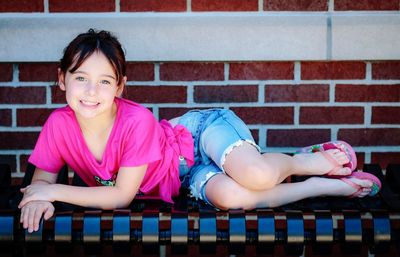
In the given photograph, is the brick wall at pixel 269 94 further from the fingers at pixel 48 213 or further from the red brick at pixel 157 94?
the fingers at pixel 48 213

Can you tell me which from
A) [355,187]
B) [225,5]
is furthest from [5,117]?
[355,187]

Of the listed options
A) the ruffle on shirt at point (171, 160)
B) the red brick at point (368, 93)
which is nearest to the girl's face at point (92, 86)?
the ruffle on shirt at point (171, 160)

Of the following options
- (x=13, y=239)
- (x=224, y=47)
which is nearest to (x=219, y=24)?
(x=224, y=47)

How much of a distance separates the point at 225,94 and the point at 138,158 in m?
0.85

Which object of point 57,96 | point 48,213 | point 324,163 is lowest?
point 48,213

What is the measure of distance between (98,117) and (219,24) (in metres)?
0.85

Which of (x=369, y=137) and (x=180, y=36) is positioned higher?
(x=180, y=36)

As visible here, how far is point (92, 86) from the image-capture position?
2268 millimetres

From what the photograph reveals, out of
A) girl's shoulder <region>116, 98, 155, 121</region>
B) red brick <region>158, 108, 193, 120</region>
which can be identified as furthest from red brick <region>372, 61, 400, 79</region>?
girl's shoulder <region>116, 98, 155, 121</region>

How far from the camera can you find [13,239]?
206 cm

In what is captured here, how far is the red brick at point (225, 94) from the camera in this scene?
3004mm

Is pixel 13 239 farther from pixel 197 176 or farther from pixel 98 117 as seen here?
pixel 197 176

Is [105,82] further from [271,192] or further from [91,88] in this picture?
[271,192]

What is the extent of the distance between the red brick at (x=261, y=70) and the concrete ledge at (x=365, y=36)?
238 mm
